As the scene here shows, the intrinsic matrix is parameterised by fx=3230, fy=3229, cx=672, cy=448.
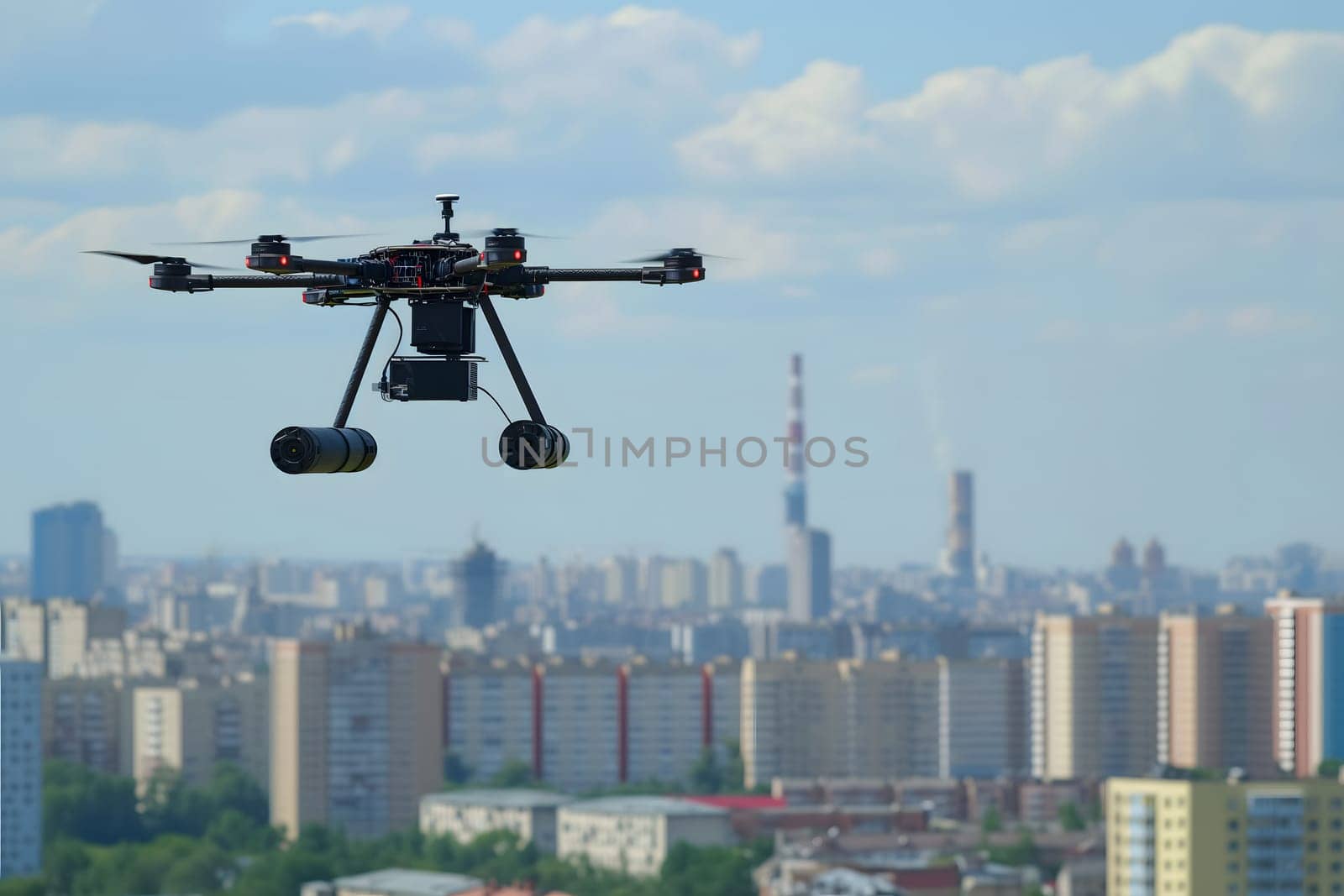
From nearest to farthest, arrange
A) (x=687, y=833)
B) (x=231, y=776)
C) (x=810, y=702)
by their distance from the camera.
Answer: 1. (x=687, y=833)
2. (x=231, y=776)
3. (x=810, y=702)

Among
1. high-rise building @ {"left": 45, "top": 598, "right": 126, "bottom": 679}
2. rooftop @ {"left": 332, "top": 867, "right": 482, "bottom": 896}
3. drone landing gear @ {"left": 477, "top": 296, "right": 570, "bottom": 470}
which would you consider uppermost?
drone landing gear @ {"left": 477, "top": 296, "right": 570, "bottom": 470}

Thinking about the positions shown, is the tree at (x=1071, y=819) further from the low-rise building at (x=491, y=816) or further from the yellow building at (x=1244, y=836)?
the yellow building at (x=1244, y=836)

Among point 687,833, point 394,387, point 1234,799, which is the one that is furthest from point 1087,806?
point 394,387

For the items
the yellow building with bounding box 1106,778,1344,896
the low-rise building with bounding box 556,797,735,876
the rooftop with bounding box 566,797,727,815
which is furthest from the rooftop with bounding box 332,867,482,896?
the yellow building with bounding box 1106,778,1344,896

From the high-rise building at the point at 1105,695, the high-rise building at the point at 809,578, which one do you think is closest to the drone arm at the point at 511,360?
the high-rise building at the point at 1105,695

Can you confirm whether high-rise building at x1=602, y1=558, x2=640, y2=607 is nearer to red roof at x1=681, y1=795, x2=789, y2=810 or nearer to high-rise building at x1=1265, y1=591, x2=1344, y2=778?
red roof at x1=681, y1=795, x2=789, y2=810

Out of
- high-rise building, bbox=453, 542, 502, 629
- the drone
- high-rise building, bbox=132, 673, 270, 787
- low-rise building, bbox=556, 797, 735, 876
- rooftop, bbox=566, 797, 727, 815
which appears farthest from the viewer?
high-rise building, bbox=453, 542, 502, 629

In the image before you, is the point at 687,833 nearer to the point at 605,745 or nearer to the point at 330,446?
the point at 605,745

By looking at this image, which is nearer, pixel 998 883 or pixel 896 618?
pixel 998 883
